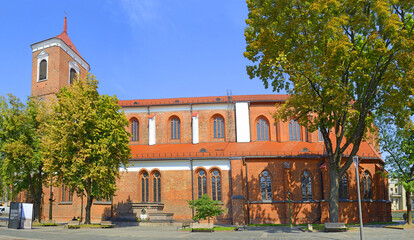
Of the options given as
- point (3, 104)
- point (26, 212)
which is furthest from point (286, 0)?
point (3, 104)

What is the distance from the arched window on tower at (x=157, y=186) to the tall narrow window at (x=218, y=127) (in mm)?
8049

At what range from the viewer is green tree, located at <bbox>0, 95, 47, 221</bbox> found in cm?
3067

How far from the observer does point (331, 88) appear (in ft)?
70.3

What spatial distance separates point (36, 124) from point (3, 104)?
328 cm

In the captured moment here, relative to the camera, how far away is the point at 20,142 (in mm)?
30891

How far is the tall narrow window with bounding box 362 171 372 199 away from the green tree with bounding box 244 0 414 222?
13.3m

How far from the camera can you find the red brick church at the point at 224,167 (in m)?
34.2

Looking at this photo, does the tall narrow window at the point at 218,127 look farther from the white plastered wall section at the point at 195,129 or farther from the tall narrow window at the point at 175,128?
the tall narrow window at the point at 175,128

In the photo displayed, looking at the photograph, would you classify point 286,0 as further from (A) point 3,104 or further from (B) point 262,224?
(A) point 3,104

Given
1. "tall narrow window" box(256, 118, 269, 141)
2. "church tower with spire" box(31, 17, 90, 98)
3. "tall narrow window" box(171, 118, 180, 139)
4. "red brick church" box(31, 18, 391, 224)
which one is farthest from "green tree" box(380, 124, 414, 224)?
"church tower with spire" box(31, 17, 90, 98)

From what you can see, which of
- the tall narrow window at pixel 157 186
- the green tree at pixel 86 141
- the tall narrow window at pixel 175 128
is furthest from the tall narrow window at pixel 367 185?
the green tree at pixel 86 141

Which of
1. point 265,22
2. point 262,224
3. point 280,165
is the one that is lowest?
point 262,224

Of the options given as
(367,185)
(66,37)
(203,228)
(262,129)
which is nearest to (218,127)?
(262,129)

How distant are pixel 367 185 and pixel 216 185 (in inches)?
586
